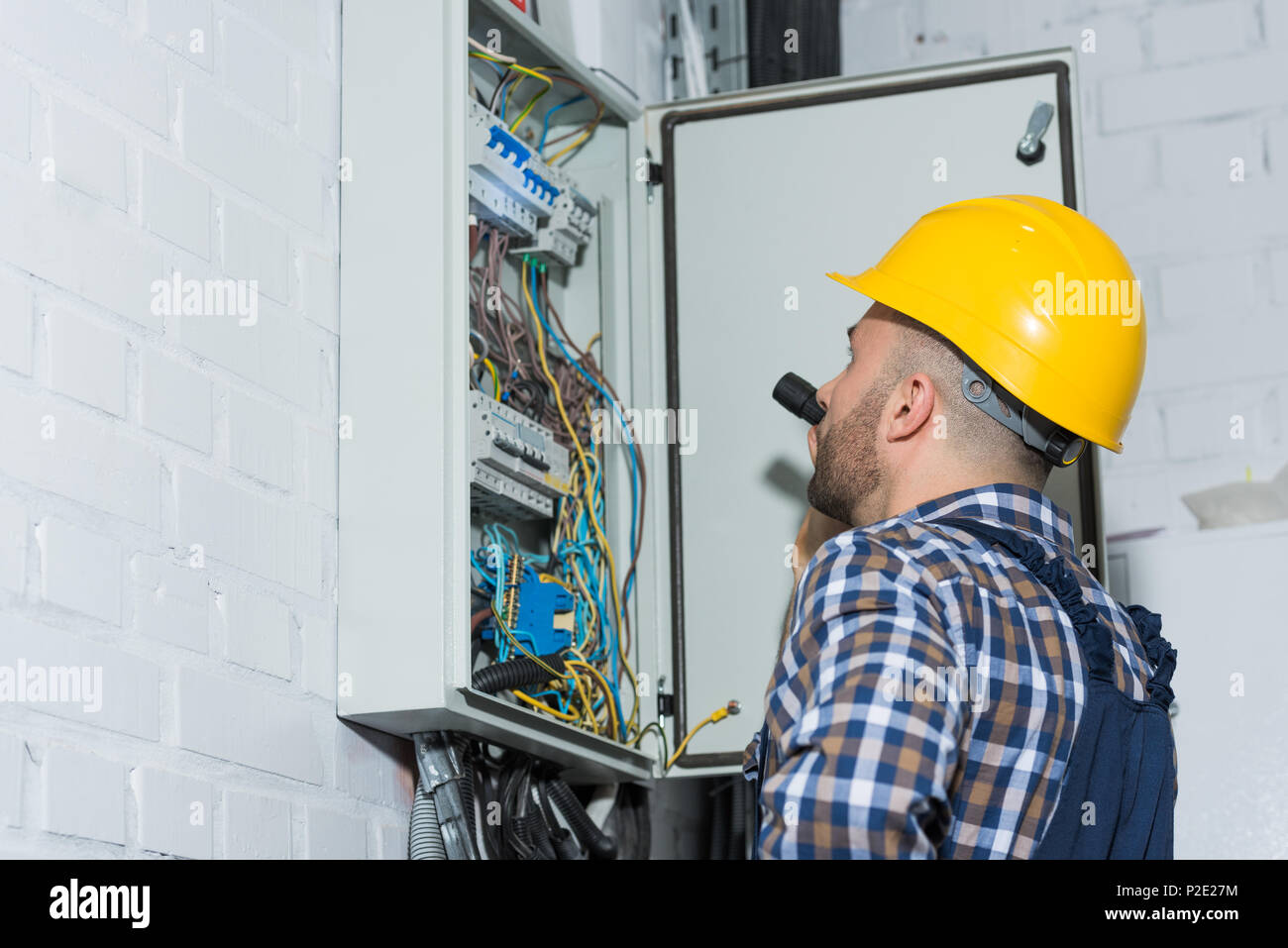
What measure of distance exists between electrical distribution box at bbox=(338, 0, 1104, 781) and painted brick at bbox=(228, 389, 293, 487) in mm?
109

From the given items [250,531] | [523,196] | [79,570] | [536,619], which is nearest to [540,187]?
[523,196]

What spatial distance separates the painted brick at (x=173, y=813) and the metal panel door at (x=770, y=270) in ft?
2.65

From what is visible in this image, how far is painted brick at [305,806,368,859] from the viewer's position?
1.72m

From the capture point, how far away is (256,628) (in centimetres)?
167

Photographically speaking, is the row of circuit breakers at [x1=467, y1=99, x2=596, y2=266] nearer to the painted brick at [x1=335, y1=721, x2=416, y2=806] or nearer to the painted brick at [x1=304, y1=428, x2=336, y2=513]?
the painted brick at [x1=304, y1=428, x2=336, y2=513]

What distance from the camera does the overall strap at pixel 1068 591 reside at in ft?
4.53

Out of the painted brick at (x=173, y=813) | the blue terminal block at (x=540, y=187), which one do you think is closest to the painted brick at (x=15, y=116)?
the painted brick at (x=173, y=813)

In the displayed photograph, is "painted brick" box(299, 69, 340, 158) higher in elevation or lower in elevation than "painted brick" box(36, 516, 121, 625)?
higher

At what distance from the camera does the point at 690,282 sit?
90.4 inches

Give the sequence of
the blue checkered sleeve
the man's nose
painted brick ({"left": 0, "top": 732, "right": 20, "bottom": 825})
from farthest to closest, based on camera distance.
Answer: the man's nose, painted brick ({"left": 0, "top": 732, "right": 20, "bottom": 825}), the blue checkered sleeve

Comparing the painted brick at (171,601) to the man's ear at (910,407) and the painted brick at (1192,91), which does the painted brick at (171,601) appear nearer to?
the man's ear at (910,407)

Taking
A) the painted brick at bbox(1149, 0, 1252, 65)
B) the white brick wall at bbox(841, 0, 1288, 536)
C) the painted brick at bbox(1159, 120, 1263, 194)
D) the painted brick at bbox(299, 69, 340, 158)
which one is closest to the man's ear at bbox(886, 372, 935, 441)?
the painted brick at bbox(299, 69, 340, 158)
